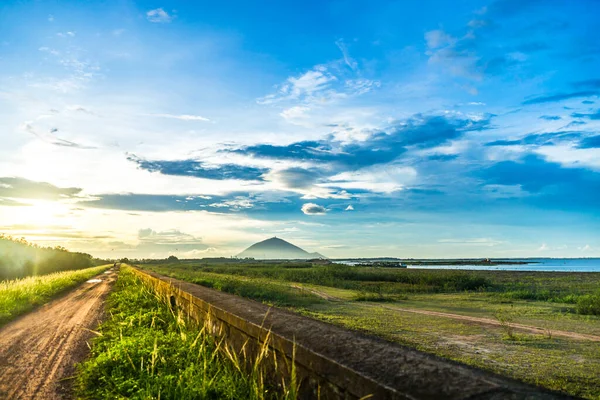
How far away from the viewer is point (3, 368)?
239 inches

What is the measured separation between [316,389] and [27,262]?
53095mm

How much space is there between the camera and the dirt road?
16.8 ft

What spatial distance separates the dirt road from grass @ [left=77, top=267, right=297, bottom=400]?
0.32 metres

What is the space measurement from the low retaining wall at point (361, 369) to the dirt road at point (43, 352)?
9.62 ft

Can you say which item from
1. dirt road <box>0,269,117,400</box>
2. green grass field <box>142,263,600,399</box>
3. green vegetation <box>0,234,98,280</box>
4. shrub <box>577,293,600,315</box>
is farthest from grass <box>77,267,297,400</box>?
green vegetation <box>0,234,98,280</box>

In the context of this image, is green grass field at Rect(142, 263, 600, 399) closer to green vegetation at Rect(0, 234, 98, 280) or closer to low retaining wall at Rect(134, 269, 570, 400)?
low retaining wall at Rect(134, 269, 570, 400)

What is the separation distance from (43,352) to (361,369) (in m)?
7.10

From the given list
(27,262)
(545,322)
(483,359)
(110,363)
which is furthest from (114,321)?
(27,262)

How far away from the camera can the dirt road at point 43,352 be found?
5125mm

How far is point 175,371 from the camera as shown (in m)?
4.55

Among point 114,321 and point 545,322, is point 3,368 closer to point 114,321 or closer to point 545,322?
point 114,321

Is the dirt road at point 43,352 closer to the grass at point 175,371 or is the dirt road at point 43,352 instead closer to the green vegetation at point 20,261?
the grass at point 175,371

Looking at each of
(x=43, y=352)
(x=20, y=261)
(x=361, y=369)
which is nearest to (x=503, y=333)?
(x=361, y=369)

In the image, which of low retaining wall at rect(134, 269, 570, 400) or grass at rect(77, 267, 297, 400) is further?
grass at rect(77, 267, 297, 400)
